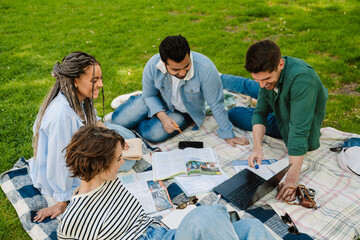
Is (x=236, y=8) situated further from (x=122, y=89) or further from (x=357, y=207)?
(x=357, y=207)

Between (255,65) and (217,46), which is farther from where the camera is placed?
(217,46)

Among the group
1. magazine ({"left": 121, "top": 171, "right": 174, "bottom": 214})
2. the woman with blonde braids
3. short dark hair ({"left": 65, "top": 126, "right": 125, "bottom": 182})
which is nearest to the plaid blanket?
magazine ({"left": 121, "top": 171, "right": 174, "bottom": 214})

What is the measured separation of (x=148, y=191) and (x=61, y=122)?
1143 millimetres

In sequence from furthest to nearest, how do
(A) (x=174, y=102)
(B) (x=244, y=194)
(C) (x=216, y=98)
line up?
(A) (x=174, y=102) < (C) (x=216, y=98) < (B) (x=244, y=194)

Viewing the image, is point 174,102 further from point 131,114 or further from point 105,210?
point 105,210

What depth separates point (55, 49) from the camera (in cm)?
675

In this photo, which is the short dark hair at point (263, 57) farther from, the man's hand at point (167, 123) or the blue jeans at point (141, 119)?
the blue jeans at point (141, 119)

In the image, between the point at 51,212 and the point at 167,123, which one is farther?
the point at 167,123

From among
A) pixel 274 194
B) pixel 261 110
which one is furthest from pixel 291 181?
pixel 261 110

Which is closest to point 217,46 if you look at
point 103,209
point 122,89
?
point 122,89

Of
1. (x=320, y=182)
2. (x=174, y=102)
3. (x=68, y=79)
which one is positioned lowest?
(x=320, y=182)

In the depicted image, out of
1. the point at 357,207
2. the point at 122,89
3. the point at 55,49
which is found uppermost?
the point at 55,49

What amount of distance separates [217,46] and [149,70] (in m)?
3.06

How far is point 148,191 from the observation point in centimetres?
308
